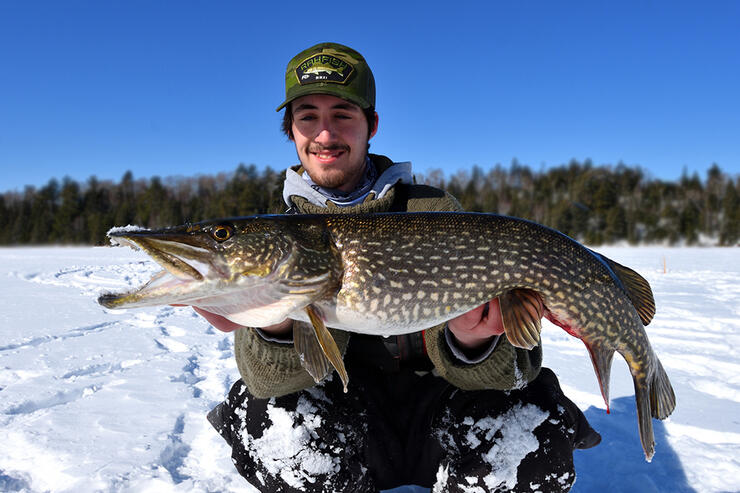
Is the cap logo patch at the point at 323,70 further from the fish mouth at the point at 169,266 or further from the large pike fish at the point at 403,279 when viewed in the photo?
the fish mouth at the point at 169,266

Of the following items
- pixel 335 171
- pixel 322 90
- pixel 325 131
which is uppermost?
pixel 322 90

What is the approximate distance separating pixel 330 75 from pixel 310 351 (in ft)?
4.97

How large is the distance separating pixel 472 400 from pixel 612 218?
45881mm

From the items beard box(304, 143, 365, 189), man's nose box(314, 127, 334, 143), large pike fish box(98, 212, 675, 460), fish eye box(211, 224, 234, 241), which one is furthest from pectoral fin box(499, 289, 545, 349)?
man's nose box(314, 127, 334, 143)

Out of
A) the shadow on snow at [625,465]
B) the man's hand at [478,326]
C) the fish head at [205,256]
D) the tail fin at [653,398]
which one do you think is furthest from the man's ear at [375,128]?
the shadow on snow at [625,465]

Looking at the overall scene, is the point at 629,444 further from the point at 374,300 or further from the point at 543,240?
the point at 374,300

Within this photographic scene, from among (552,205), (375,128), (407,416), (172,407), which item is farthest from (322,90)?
(552,205)

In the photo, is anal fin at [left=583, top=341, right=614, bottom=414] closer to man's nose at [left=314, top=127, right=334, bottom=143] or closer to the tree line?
man's nose at [left=314, top=127, right=334, bottom=143]

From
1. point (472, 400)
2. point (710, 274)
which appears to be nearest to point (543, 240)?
point (472, 400)

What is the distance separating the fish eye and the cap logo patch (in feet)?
3.71

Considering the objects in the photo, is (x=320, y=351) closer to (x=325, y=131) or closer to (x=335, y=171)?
(x=335, y=171)

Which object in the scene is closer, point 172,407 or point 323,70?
point 323,70

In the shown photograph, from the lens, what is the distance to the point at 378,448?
2.08m

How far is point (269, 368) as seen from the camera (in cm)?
193
